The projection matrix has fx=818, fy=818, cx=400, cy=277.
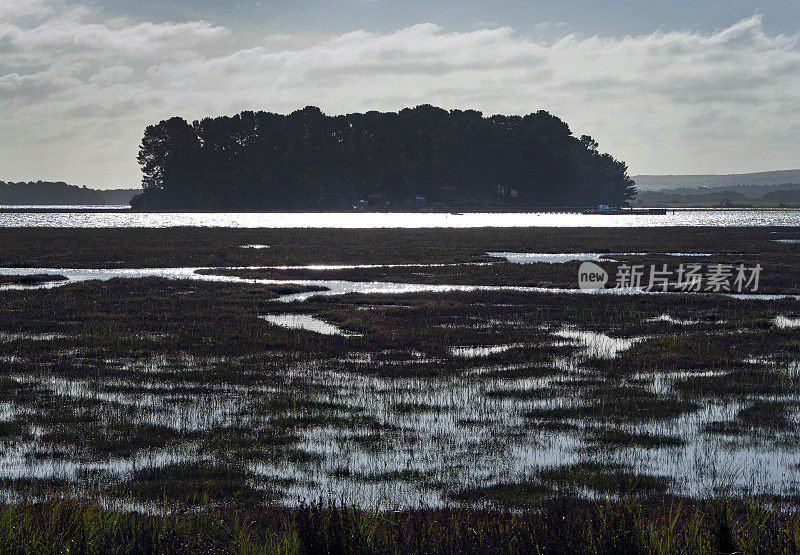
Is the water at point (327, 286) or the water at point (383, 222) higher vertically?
the water at point (383, 222)

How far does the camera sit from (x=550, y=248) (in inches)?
2657

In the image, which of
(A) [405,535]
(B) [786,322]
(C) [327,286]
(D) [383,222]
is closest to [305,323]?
(C) [327,286]

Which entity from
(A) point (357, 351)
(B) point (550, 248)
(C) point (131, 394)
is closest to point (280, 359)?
(A) point (357, 351)

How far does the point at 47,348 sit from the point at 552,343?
14.6 metres

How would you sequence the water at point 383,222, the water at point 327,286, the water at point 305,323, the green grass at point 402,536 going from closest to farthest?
the green grass at point 402,536
the water at point 305,323
the water at point 327,286
the water at point 383,222

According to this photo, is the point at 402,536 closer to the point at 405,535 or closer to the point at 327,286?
the point at 405,535

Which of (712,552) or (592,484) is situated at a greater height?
(712,552)

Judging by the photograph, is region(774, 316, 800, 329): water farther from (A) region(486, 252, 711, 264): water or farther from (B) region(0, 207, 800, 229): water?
(B) region(0, 207, 800, 229): water

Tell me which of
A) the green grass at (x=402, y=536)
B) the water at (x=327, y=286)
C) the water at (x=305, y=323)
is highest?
the green grass at (x=402, y=536)

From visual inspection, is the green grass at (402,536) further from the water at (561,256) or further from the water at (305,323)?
the water at (561,256)

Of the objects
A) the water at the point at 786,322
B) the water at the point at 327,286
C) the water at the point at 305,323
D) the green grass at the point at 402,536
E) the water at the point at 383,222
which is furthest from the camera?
the water at the point at 383,222

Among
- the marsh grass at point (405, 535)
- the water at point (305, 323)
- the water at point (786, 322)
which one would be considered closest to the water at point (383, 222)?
the water at point (305, 323)

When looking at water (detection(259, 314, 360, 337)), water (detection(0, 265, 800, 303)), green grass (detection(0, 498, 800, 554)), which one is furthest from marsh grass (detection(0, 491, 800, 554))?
water (detection(0, 265, 800, 303))

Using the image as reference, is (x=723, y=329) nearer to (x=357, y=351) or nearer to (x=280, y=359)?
(x=357, y=351)
